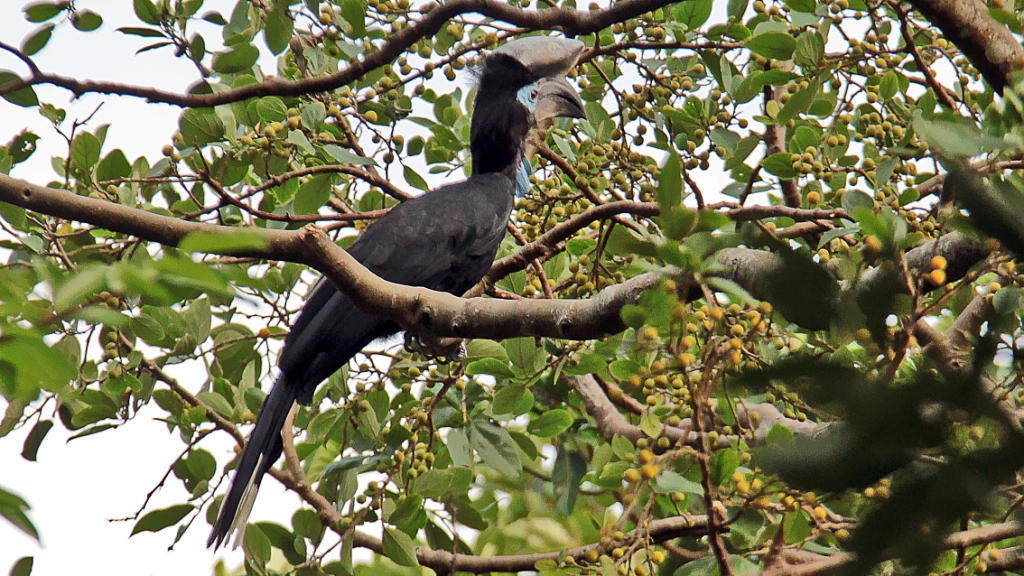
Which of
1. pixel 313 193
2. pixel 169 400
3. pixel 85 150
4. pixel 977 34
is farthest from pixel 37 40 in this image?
pixel 977 34

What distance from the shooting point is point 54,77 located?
2.27 meters

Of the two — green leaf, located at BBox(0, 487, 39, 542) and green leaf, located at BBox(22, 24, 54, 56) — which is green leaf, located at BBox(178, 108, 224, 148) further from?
green leaf, located at BBox(0, 487, 39, 542)

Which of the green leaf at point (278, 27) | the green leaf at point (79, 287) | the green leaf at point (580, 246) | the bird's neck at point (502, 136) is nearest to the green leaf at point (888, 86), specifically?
the green leaf at point (580, 246)

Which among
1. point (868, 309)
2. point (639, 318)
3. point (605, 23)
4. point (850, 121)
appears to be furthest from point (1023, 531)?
point (850, 121)

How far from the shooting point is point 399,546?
104 inches

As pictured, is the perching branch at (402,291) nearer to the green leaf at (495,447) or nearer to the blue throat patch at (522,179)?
the green leaf at (495,447)

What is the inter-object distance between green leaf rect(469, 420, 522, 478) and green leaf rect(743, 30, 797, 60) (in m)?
1.41

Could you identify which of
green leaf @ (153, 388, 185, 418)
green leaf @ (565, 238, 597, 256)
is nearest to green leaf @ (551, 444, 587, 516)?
green leaf @ (565, 238, 597, 256)

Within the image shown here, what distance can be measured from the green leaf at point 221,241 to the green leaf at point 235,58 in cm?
191

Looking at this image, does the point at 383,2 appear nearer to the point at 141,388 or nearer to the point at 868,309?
the point at 141,388

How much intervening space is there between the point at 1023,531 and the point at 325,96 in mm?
2910

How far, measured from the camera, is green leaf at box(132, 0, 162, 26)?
2.65 metres

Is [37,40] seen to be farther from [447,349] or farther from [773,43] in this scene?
[773,43]

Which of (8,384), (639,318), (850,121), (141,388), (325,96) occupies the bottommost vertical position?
(8,384)
